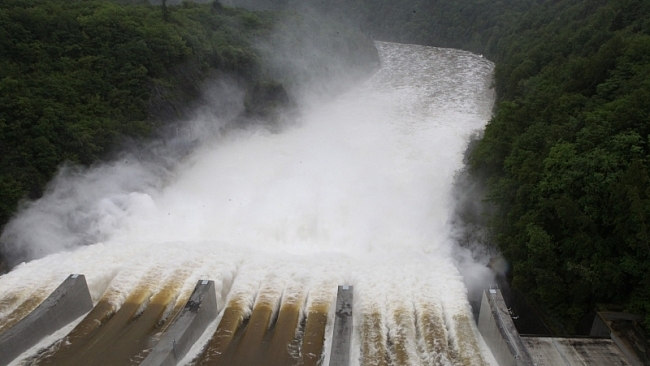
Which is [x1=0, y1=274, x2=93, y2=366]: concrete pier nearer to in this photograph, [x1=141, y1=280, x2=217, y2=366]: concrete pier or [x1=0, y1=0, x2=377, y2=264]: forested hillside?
[x1=141, y1=280, x2=217, y2=366]: concrete pier

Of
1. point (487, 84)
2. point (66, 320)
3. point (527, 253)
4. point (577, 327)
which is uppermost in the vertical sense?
point (487, 84)

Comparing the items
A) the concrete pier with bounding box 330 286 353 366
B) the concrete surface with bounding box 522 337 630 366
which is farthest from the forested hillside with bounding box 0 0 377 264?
the concrete surface with bounding box 522 337 630 366

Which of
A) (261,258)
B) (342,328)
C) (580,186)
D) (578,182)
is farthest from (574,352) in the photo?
(261,258)

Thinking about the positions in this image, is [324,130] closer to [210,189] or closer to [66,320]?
[210,189]

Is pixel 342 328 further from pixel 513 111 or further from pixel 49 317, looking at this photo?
pixel 513 111

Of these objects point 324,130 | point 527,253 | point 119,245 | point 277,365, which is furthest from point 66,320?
point 324,130

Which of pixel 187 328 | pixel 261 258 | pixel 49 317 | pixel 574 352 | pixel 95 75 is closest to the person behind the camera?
pixel 574 352

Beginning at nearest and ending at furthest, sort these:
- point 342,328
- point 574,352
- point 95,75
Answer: point 574,352 < point 342,328 < point 95,75
